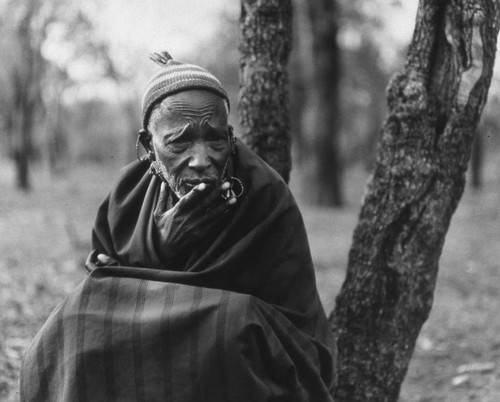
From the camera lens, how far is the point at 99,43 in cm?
2116

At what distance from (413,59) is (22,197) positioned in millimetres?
16528

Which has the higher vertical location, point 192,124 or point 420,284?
point 192,124

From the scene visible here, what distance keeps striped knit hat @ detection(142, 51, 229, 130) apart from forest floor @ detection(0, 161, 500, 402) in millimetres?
2710

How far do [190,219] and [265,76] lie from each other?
1566mm

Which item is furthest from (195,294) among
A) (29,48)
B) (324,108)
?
(29,48)

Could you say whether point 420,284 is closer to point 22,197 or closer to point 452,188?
point 452,188

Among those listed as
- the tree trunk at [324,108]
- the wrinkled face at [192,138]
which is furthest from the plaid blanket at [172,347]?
the tree trunk at [324,108]

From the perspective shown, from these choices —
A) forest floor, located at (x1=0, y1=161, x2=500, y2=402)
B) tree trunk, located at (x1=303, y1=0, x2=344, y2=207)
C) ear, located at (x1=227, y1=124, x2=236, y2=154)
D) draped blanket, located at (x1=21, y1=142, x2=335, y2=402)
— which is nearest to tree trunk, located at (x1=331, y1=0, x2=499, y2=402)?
draped blanket, located at (x1=21, y1=142, x2=335, y2=402)

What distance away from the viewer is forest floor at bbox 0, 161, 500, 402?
5195 millimetres

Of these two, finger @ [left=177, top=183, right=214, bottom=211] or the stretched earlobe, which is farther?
the stretched earlobe

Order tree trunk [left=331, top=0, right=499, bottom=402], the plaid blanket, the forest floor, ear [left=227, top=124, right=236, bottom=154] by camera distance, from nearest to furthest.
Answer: the plaid blanket, ear [left=227, top=124, right=236, bottom=154], tree trunk [left=331, top=0, right=499, bottom=402], the forest floor

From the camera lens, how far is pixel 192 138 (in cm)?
248

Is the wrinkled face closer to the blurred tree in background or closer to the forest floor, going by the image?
the forest floor

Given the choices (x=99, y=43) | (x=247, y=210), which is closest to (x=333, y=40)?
(x=99, y=43)
